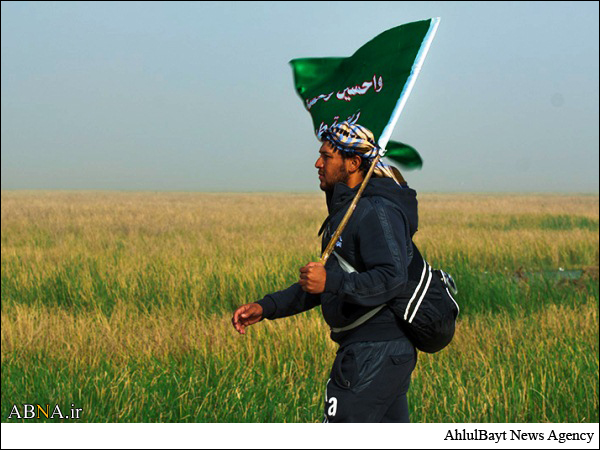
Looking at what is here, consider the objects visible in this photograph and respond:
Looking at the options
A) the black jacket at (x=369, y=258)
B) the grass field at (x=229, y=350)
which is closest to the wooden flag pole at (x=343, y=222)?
the black jacket at (x=369, y=258)

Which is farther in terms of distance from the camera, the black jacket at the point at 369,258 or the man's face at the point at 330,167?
the man's face at the point at 330,167

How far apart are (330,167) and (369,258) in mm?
364

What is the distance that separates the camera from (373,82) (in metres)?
2.33

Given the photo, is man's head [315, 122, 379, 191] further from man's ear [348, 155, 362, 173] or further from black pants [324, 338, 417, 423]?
black pants [324, 338, 417, 423]

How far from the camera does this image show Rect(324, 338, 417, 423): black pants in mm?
2188

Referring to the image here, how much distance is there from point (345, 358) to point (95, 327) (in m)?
4.51

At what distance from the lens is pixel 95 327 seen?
6.19m

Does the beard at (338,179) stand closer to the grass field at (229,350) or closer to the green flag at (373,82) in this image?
the green flag at (373,82)

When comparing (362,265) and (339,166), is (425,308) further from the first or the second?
(339,166)

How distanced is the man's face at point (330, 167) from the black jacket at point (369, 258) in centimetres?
5

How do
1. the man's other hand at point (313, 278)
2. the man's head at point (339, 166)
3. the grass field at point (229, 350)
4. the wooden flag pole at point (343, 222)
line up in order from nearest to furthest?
the man's other hand at point (313, 278) → the wooden flag pole at point (343, 222) → the man's head at point (339, 166) → the grass field at point (229, 350)

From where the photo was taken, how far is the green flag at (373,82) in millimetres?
2213

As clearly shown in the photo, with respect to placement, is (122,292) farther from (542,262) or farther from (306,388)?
(542,262)

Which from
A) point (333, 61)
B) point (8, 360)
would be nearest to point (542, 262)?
point (8, 360)
